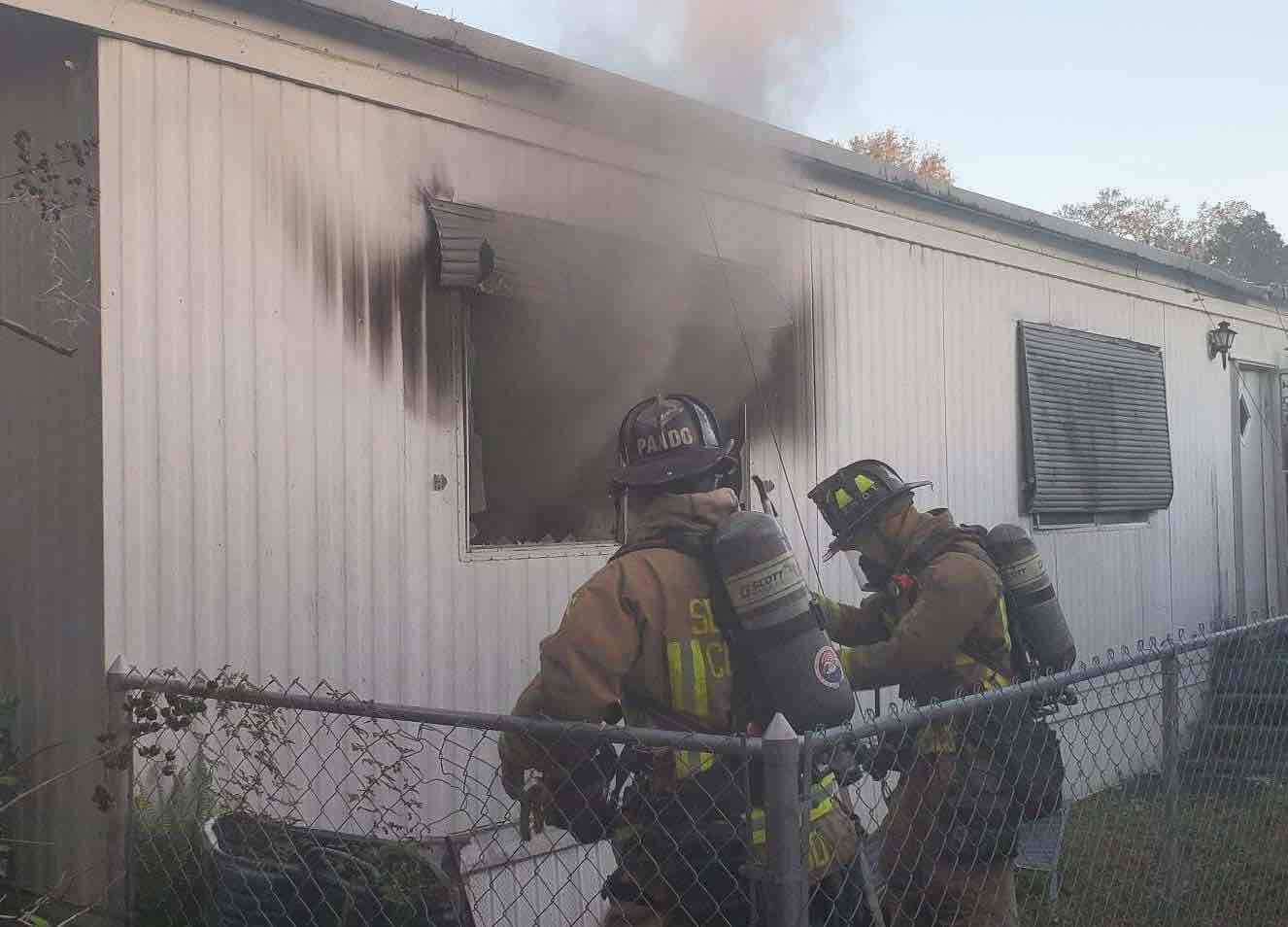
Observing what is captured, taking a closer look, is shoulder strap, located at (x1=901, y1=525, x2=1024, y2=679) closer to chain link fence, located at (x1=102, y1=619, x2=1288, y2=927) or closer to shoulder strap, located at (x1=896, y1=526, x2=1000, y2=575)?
shoulder strap, located at (x1=896, y1=526, x2=1000, y2=575)

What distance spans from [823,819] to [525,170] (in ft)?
11.3

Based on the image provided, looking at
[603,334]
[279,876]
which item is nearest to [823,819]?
[279,876]

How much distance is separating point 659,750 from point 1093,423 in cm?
731

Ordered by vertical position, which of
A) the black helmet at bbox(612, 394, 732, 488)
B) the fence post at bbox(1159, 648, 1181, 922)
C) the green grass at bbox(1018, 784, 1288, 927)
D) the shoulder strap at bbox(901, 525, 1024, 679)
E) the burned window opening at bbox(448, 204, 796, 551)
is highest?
the burned window opening at bbox(448, 204, 796, 551)

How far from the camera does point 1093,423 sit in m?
9.48

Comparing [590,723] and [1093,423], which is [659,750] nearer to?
[590,723]

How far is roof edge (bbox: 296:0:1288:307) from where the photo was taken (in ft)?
16.3

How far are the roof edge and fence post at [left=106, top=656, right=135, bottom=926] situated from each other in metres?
2.57

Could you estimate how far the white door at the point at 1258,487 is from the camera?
39.9 ft

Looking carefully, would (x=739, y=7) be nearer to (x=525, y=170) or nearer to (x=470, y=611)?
(x=525, y=170)

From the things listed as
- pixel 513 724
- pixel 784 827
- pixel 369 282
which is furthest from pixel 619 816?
pixel 369 282

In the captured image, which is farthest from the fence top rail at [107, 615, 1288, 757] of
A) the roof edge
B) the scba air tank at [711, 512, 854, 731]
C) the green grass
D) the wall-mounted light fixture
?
the wall-mounted light fixture

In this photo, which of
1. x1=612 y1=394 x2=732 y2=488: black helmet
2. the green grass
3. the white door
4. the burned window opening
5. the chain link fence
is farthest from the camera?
the white door

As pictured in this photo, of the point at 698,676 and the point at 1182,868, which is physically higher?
the point at 698,676
